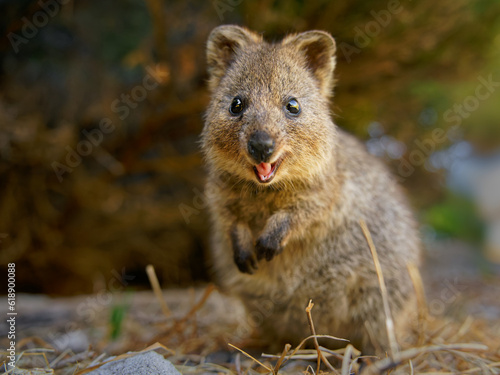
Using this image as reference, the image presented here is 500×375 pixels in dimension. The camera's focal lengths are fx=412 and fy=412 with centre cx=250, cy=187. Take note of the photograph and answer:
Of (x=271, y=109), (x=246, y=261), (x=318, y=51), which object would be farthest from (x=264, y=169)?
(x=318, y=51)

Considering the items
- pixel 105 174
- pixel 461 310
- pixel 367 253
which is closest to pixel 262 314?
pixel 367 253

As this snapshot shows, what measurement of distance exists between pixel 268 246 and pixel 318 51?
1.52 meters

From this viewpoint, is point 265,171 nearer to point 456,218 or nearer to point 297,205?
point 297,205

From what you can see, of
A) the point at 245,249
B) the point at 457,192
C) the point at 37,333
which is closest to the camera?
the point at 245,249

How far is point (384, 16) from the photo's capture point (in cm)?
444

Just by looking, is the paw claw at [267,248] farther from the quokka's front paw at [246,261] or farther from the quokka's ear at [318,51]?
the quokka's ear at [318,51]

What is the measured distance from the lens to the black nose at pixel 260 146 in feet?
7.91

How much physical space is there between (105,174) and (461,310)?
15.7 feet

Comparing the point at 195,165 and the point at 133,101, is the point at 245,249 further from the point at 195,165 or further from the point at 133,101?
the point at 133,101

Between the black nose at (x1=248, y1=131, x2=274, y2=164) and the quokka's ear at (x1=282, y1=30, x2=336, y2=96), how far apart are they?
0.97 metres

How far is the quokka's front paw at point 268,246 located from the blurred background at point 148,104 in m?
1.97

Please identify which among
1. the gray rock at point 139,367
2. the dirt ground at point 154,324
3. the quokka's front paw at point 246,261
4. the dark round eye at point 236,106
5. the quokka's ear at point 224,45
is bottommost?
the dirt ground at point 154,324

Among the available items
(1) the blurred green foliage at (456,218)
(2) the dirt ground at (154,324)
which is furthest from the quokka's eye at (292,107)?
(1) the blurred green foliage at (456,218)

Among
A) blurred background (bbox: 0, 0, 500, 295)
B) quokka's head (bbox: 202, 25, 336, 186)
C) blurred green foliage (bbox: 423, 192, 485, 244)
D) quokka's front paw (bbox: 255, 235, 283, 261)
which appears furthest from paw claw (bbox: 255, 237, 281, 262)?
blurred green foliage (bbox: 423, 192, 485, 244)
